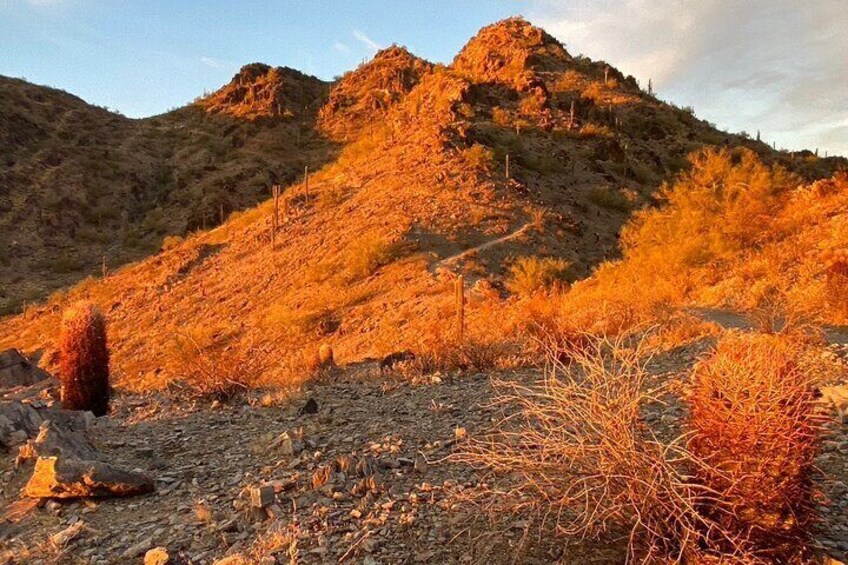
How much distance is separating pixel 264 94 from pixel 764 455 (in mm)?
60448

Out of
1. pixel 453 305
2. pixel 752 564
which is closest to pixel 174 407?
pixel 752 564

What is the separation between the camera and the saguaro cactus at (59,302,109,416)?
9.53m

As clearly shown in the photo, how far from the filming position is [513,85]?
39344 millimetres

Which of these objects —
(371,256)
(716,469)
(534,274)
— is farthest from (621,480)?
(371,256)

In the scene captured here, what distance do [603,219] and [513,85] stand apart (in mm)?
16454

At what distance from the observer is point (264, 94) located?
57.7 metres

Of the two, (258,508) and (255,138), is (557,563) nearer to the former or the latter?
(258,508)

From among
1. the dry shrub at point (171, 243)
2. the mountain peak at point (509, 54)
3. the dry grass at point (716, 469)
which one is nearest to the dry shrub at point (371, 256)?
the dry shrub at point (171, 243)

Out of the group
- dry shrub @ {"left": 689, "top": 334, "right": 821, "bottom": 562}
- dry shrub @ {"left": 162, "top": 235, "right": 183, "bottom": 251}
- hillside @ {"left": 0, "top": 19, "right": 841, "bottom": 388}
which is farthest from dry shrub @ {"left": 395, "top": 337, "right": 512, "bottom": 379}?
dry shrub @ {"left": 162, "top": 235, "right": 183, "bottom": 251}

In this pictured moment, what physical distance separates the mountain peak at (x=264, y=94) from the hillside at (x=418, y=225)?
13.5 meters

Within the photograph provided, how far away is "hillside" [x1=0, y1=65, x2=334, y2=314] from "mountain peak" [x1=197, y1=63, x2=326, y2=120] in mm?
177

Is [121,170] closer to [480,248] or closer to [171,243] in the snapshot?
[171,243]

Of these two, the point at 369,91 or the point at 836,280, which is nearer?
the point at 836,280

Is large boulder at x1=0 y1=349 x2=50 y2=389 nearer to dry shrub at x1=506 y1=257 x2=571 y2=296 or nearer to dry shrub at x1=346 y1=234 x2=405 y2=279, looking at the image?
dry shrub at x1=346 y1=234 x2=405 y2=279
